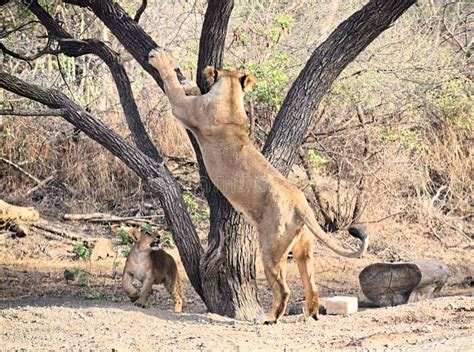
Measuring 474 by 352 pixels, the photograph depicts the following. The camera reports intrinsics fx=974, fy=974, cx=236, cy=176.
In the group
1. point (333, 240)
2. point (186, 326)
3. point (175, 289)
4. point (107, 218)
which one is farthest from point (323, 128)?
point (186, 326)

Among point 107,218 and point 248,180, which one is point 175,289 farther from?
point 107,218

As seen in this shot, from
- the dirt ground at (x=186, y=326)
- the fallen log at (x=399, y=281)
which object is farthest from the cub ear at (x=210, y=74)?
the fallen log at (x=399, y=281)

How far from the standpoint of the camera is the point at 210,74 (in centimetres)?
838

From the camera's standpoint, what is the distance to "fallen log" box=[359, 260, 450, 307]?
396 inches

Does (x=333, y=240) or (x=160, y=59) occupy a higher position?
(x=160, y=59)

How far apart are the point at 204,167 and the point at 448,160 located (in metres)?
7.56

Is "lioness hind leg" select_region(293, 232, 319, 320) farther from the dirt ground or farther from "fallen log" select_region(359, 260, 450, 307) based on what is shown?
"fallen log" select_region(359, 260, 450, 307)

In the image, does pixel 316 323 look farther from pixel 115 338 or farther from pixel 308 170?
pixel 308 170

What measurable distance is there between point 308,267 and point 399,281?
7.22ft

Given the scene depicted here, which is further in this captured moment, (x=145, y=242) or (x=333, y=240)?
(x=145, y=242)

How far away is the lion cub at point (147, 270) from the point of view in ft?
30.3

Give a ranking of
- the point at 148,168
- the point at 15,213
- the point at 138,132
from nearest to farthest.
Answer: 1. the point at 148,168
2. the point at 138,132
3. the point at 15,213

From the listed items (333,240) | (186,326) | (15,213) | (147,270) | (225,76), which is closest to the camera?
(333,240)

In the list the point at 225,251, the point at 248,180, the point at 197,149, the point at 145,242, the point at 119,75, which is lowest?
the point at 225,251
